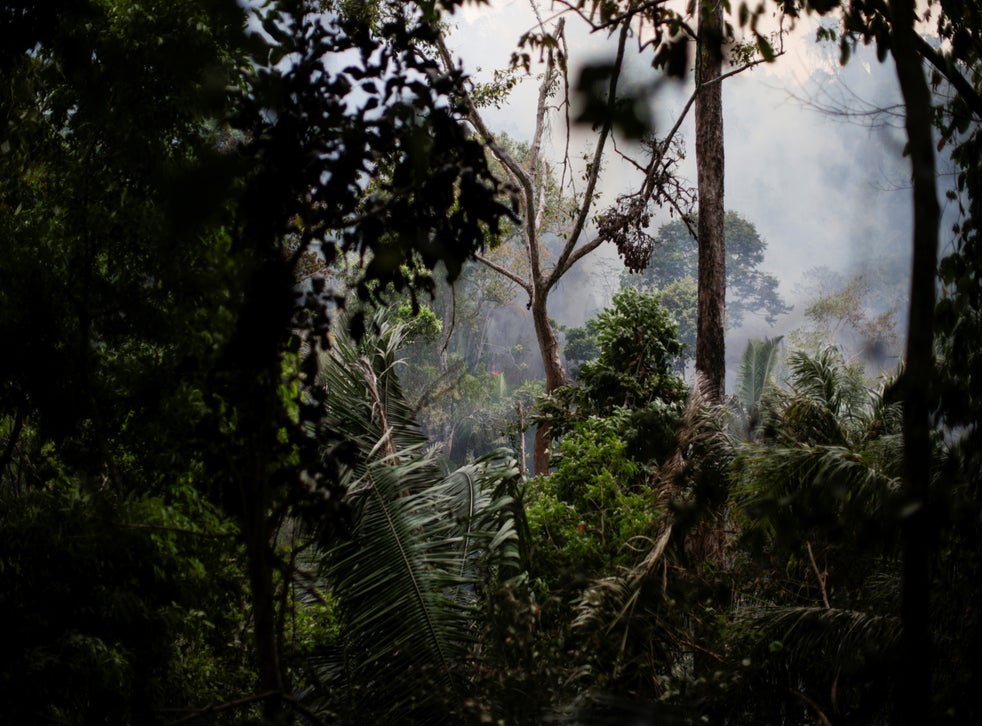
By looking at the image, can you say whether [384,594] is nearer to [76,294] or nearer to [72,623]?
[72,623]

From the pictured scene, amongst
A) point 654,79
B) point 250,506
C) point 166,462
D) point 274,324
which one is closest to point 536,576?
point 166,462

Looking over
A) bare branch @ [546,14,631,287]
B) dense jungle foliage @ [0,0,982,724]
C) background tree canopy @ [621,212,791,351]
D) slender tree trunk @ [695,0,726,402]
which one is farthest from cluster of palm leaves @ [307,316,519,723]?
background tree canopy @ [621,212,791,351]

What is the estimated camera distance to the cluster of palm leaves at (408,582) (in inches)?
157

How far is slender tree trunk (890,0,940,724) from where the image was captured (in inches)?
60.4

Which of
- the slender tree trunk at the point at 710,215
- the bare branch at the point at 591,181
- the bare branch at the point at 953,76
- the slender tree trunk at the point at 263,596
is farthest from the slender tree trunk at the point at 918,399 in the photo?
the slender tree trunk at the point at 710,215

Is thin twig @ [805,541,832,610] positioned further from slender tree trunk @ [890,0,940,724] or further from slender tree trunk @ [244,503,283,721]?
slender tree trunk @ [244,503,283,721]

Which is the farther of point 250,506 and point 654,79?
point 250,506

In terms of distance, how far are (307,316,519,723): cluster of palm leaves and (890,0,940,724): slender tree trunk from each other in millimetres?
2379

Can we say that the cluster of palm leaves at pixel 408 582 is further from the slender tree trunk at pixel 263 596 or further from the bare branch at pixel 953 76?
the bare branch at pixel 953 76

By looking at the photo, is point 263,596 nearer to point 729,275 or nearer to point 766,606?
point 766,606

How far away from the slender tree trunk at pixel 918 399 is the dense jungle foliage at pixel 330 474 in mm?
739

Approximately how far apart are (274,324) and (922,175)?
4.92 ft

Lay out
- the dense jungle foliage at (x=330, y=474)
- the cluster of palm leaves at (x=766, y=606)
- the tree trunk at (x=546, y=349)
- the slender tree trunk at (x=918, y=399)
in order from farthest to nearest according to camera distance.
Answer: the tree trunk at (x=546, y=349)
the cluster of palm leaves at (x=766, y=606)
the dense jungle foliage at (x=330, y=474)
the slender tree trunk at (x=918, y=399)

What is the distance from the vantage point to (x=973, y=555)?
3.14 meters
